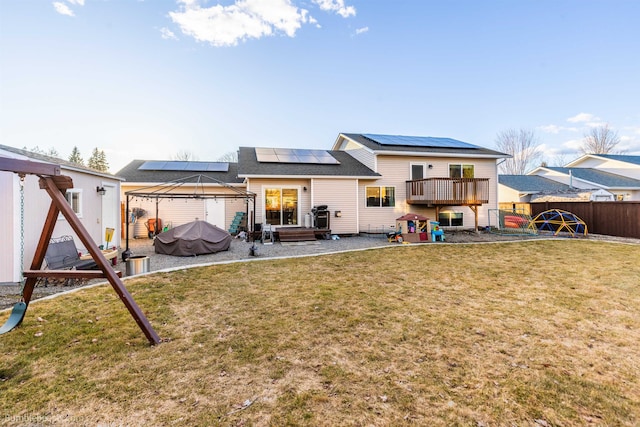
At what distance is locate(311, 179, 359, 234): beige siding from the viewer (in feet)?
42.8

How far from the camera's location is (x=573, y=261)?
25.7 ft

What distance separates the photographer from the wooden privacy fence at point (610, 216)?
12.5 metres

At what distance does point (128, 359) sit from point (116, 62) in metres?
12.6

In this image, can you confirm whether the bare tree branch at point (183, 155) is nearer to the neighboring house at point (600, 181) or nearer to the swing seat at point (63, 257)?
the swing seat at point (63, 257)

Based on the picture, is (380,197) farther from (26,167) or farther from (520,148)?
(520,148)

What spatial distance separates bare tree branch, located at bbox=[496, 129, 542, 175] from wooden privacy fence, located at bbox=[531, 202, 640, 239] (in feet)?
82.4

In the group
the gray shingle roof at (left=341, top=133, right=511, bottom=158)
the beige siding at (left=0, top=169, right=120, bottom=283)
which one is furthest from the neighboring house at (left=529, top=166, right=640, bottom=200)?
the beige siding at (left=0, top=169, right=120, bottom=283)

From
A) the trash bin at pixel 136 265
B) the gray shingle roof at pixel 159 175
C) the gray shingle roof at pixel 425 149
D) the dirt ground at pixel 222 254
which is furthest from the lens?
the gray shingle roof at pixel 425 149

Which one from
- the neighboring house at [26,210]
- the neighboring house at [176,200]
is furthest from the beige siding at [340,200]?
the neighboring house at [26,210]

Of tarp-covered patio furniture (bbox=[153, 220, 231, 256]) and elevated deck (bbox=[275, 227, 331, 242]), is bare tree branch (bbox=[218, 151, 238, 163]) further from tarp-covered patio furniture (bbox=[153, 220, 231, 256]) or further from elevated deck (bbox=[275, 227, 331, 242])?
tarp-covered patio furniture (bbox=[153, 220, 231, 256])

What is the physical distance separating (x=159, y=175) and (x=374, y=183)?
433 inches

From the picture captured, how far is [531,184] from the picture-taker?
23.0 m

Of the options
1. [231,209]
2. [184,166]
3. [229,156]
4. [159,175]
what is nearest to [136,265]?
[231,209]

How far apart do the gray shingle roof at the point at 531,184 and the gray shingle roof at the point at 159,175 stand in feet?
69.5
